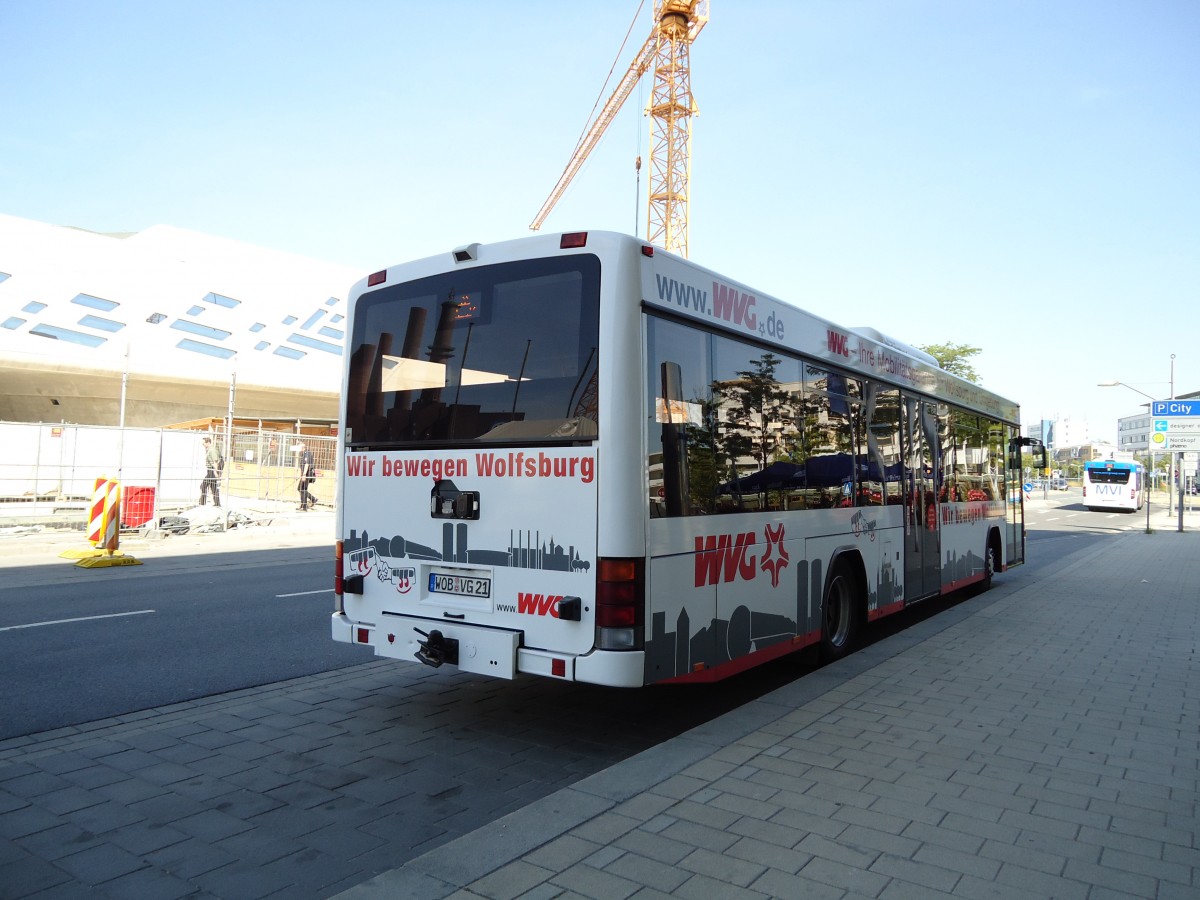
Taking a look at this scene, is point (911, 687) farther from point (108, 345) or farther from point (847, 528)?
point (108, 345)

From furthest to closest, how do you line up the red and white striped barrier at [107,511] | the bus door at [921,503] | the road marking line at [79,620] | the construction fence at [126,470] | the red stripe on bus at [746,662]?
the construction fence at [126,470], the red and white striped barrier at [107,511], the bus door at [921,503], the road marking line at [79,620], the red stripe on bus at [746,662]

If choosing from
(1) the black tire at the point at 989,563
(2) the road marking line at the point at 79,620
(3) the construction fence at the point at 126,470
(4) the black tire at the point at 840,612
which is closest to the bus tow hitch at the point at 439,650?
(4) the black tire at the point at 840,612

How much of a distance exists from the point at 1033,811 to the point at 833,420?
3.90 m

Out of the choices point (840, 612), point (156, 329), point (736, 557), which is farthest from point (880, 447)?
point (156, 329)

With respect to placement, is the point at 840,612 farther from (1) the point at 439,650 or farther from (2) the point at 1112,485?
(2) the point at 1112,485

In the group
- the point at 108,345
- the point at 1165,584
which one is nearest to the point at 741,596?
the point at 1165,584

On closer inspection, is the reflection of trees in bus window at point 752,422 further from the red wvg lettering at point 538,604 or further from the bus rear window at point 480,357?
the red wvg lettering at point 538,604

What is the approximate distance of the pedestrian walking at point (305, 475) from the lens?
24.4 metres

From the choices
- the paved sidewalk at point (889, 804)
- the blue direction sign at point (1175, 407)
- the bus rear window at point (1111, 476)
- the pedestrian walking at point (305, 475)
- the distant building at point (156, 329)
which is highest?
the distant building at point (156, 329)

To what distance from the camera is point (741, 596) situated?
586 cm

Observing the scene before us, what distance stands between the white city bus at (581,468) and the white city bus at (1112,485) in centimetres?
4882

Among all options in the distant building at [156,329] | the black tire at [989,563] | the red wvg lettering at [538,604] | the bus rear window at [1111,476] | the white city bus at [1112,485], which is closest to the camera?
the red wvg lettering at [538,604]

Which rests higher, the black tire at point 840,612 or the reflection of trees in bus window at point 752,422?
the reflection of trees in bus window at point 752,422

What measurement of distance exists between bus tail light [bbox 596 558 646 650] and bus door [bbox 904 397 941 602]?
16.7 ft
